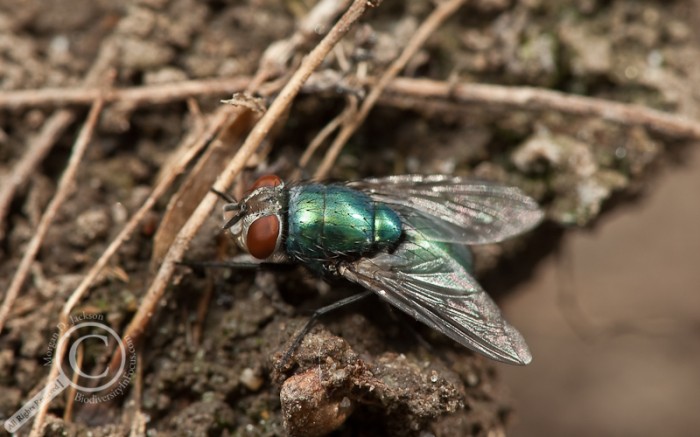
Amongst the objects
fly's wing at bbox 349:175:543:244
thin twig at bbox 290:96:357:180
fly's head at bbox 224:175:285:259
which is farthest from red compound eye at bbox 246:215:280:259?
thin twig at bbox 290:96:357:180

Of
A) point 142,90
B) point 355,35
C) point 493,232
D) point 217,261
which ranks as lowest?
point 217,261

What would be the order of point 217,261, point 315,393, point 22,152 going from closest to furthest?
point 315,393 < point 217,261 < point 22,152

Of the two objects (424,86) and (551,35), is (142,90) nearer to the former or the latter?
(424,86)

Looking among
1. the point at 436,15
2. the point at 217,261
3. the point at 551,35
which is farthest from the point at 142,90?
the point at 551,35

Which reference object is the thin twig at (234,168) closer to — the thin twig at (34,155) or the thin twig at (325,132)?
the thin twig at (325,132)

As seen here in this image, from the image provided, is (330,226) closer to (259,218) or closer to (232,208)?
(259,218)

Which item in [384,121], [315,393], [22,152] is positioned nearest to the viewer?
[315,393]

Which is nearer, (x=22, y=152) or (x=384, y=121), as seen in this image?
(x=22, y=152)

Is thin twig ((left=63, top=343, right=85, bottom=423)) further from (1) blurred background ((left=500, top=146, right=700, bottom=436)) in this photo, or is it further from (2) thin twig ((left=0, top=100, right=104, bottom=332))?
(1) blurred background ((left=500, top=146, right=700, bottom=436))

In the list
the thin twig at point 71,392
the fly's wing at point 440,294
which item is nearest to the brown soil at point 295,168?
the thin twig at point 71,392
